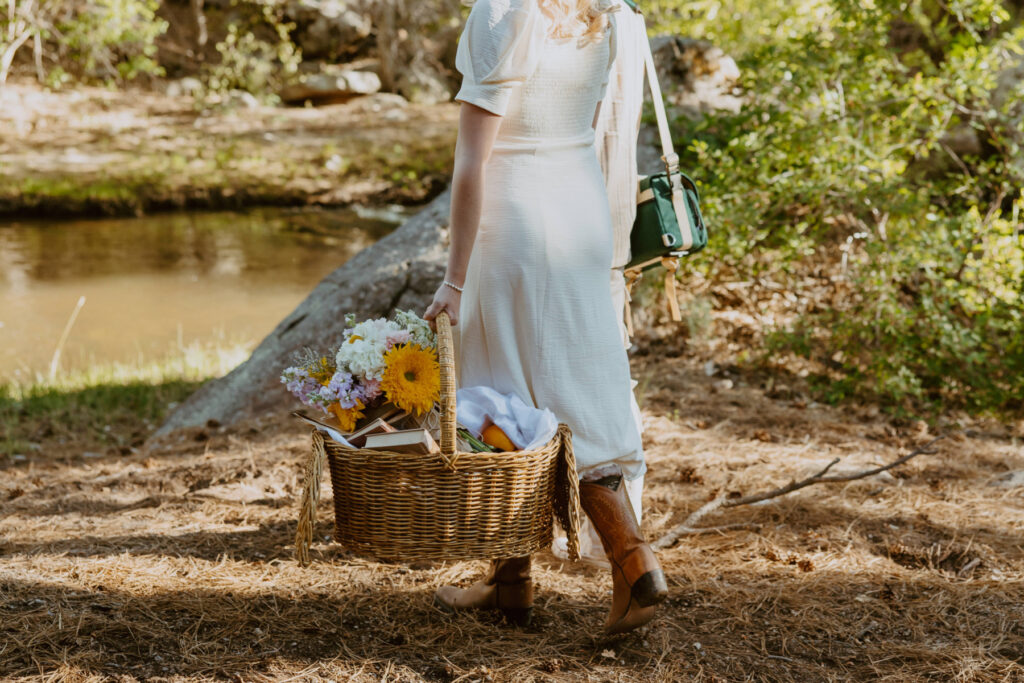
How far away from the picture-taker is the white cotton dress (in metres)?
2.25

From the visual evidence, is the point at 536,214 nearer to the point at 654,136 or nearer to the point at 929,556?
the point at 929,556

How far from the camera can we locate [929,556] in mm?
3057

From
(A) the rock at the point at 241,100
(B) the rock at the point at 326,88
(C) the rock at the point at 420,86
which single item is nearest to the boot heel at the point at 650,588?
(A) the rock at the point at 241,100

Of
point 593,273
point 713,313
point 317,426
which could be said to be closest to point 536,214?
point 593,273

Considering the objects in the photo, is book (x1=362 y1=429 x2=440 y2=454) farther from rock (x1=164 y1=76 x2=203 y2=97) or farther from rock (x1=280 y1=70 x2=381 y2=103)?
rock (x1=164 y1=76 x2=203 y2=97)

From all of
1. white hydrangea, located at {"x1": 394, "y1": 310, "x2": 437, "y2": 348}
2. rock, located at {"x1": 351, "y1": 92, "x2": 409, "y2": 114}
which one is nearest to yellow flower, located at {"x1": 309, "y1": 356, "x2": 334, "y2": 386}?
A: white hydrangea, located at {"x1": 394, "y1": 310, "x2": 437, "y2": 348}

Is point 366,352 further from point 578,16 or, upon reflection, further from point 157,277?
point 157,277

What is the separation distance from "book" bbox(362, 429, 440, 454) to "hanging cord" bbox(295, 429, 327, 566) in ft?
0.40

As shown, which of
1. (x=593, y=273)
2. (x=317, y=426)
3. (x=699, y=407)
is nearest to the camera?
(x=317, y=426)

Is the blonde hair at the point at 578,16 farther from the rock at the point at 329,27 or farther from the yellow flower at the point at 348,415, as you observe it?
the rock at the point at 329,27

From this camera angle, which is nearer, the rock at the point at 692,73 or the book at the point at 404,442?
the book at the point at 404,442

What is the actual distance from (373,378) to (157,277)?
8931 mm

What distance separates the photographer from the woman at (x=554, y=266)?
7.18 ft

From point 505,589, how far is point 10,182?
42.3 ft
